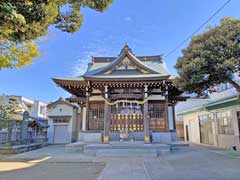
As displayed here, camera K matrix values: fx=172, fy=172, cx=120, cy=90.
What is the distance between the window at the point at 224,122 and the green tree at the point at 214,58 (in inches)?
211

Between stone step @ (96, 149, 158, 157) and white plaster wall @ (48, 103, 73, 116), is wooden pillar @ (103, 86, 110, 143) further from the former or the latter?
white plaster wall @ (48, 103, 73, 116)

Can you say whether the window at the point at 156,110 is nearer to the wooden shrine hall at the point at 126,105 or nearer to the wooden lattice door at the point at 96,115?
the wooden shrine hall at the point at 126,105

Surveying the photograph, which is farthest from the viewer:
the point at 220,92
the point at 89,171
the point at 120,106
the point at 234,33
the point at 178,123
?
the point at 178,123

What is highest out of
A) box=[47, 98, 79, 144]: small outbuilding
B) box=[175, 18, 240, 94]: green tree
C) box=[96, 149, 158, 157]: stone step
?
box=[175, 18, 240, 94]: green tree

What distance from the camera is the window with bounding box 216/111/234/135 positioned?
464 inches

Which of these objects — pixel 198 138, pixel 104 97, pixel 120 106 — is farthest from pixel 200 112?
pixel 104 97

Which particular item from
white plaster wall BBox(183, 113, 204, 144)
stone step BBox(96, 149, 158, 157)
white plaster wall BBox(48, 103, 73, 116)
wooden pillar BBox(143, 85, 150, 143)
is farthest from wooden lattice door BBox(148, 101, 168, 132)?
white plaster wall BBox(48, 103, 73, 116)

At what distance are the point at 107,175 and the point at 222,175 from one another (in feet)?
11.8

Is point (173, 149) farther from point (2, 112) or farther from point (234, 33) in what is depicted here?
point (2, 112)

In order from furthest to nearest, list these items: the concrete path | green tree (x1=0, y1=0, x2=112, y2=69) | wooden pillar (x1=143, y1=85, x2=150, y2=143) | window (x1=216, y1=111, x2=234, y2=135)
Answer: window (x1=216, y1=111, x2=234, y2=135) → wooden pillar (x1=143, y1=85, x2=150, y2=143) → the concrete path → green tree (x1=0, y1=0, x2=112, y2=69)

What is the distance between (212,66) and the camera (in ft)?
23.0

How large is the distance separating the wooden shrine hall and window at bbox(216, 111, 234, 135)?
3845 mm

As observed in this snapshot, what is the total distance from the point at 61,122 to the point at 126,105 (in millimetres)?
8905

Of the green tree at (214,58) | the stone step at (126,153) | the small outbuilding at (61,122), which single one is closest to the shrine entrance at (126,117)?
the stone step at (126,153)
